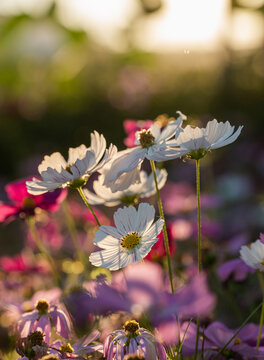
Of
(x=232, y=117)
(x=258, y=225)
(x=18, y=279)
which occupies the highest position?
(x=18, y=279)

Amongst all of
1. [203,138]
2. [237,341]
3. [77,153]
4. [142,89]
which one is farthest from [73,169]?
[142,89]

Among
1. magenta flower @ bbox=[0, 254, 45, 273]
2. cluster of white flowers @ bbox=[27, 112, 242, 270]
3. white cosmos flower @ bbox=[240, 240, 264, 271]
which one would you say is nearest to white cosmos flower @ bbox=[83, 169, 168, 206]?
cluster of white flowers @ bbox=[27, 112, 242, 270]

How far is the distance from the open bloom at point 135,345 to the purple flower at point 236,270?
216 millimetres

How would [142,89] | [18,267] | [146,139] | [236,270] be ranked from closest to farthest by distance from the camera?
[146,139]
[236,270]
[18,267]
[142,89]

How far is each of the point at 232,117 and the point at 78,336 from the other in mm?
3422

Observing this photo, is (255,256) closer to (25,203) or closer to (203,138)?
(203,138)

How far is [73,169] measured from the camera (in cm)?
56

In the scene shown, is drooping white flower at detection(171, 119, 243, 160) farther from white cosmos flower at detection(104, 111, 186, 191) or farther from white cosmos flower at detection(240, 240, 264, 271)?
white cosmos flower at detection(240, 240, 264, 271)

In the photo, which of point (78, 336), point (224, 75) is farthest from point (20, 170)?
point (78, 336)

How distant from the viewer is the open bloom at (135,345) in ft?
1.55

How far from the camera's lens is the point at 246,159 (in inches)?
120

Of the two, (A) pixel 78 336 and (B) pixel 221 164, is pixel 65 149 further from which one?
(A) pixel 78 336

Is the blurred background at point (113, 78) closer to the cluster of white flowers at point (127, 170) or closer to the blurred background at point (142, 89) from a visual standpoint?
the blurred background at point (142, 89)

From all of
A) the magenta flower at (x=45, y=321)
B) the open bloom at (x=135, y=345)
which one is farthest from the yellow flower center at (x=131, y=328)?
the magenta flower at (x=45, y=321)
